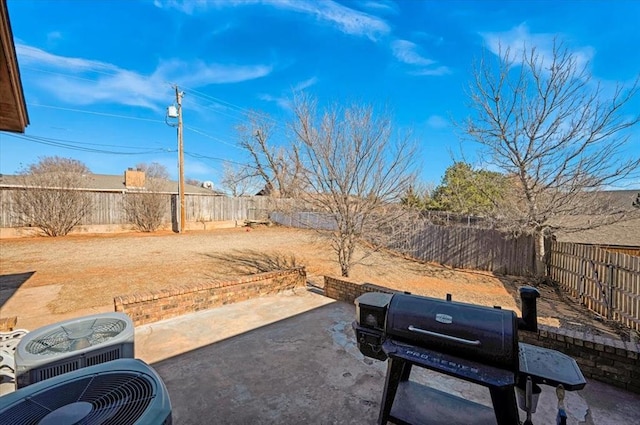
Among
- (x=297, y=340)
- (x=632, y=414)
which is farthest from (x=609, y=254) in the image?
(x=297, y=340)

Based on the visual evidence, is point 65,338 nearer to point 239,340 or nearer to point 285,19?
point 239,340

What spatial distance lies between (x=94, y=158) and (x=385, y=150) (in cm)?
2497

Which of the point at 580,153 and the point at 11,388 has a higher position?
the point at 580,153

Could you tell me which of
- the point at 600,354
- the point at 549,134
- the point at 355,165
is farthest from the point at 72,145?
the point at 600,354

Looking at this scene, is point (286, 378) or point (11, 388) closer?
point (11, 388)

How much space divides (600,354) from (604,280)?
362 centimetres

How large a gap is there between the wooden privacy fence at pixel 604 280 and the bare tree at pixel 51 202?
1748 cm


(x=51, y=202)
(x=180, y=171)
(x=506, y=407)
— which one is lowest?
(x=506, y=407)

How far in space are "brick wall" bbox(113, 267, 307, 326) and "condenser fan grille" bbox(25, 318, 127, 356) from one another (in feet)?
6.59

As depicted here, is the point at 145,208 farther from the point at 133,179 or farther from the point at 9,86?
the point at 9,86

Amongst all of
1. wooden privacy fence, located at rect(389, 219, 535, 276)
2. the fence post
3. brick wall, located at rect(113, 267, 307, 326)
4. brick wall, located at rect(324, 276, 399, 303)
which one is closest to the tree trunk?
wooden privacy fence, located at rect(389, 219, 535, 276)

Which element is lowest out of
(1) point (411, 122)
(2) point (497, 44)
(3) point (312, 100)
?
(1) point (411, 122)

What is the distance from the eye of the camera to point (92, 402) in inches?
43.6

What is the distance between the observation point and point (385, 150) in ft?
21.2
